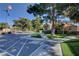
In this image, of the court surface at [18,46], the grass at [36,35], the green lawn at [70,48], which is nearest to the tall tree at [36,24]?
the grass at [36,35]

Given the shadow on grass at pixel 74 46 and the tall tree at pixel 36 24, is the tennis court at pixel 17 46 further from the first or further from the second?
the shadow on grass at pixel 74 46

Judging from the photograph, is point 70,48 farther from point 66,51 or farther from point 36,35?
point 36,35

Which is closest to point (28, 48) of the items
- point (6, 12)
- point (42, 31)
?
point (42, 31)

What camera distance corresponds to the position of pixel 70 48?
11.4 ft

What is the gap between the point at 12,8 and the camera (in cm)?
354

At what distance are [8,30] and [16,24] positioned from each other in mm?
176

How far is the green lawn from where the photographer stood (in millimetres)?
3446

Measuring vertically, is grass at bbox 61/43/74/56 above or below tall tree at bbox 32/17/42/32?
below

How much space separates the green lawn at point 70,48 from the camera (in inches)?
136

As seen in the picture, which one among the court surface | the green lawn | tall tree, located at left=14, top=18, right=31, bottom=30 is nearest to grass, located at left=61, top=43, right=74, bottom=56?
the green lawn

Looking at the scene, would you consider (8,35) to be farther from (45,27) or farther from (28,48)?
(45,27)

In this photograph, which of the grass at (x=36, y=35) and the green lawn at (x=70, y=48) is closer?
the green lawn at (x=70, y=48)

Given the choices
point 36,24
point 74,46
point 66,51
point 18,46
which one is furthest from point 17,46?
point 74,46

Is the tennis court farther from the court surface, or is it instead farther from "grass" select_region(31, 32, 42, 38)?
"grass" select_region(31, 32, 42, 38)
